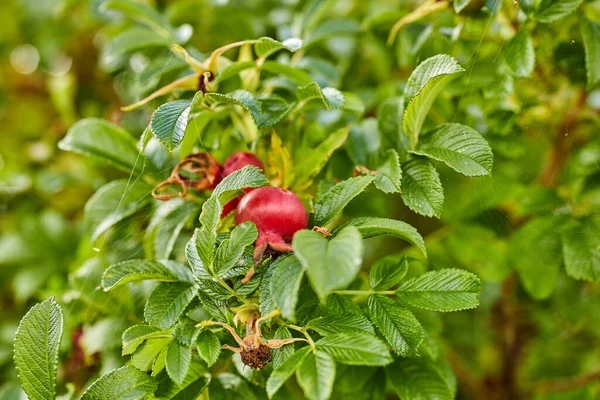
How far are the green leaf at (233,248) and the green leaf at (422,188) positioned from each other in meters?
0.23

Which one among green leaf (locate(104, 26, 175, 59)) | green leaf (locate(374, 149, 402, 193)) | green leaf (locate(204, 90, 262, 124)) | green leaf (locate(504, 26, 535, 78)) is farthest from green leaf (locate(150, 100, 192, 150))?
green leaf (locate(504, 26, 535, 78))

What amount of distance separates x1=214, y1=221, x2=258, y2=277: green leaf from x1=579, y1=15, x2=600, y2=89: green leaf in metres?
0.60

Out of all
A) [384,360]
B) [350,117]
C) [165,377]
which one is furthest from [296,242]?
[350,117]

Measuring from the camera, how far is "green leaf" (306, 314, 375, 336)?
0.64 m

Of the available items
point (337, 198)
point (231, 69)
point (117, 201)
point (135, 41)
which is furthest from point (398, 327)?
point (135, 41)

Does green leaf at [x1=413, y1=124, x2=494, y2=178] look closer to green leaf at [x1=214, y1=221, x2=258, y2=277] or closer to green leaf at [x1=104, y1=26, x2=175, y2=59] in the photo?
green leaf at [x1=214, y1=221, x2=258, y2=277]

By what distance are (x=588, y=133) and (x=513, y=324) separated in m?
0.52

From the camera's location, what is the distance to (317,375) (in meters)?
0.58

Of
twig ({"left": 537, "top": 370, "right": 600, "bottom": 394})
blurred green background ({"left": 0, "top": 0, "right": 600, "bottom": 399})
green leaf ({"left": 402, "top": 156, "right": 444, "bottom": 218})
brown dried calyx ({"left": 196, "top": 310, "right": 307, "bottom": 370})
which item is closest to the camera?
brown dried calyx ({"left": 196, "top": 310, "right": 307, "bottom": 370})

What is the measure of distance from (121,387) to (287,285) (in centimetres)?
A: 27

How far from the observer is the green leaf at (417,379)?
771 millimetres

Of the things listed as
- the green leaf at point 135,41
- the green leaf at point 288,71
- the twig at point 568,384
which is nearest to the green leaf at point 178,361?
the green leaf at point 288,71

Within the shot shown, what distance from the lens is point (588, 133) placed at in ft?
3.65

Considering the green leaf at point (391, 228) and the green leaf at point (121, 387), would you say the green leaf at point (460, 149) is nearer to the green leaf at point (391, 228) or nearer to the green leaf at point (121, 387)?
the green leaf at point (391, 228)
